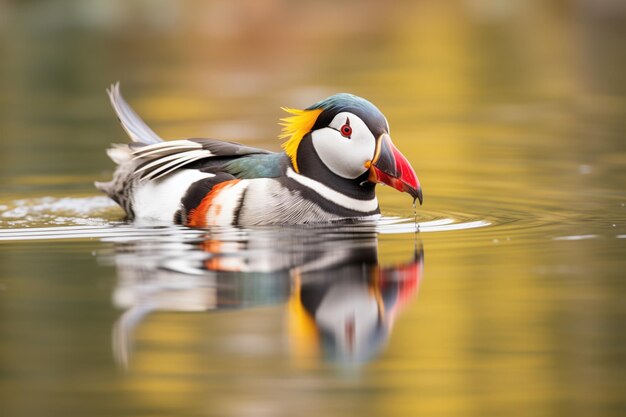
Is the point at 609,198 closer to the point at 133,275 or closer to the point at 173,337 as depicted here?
the point at 133,275

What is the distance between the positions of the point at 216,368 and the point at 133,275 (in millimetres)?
2150

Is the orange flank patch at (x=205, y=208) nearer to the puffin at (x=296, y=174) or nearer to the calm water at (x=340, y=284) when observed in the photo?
the puffin at (x=296, y=174)

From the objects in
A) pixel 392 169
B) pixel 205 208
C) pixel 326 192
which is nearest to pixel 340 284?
pixel 392 169

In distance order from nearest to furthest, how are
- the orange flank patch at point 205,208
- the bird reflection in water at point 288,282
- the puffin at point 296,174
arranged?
the bird reflection in water at point 288,282 < the puffin at point 296,174 < the orange flank patch at point 205,208

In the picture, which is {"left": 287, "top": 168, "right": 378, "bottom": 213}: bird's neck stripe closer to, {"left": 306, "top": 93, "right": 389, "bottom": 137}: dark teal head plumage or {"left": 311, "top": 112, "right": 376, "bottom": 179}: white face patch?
{"left": 311, "top": 112, "right": 376, "bottom": 179}: white face patch

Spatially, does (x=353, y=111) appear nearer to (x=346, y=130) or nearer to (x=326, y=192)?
(x=346, y=130)

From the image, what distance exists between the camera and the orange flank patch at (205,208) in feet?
32.6

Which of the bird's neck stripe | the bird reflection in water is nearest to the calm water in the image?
the bird reflection in water

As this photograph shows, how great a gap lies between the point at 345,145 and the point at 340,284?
2.14m

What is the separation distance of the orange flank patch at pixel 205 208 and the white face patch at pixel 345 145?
0.65 meters

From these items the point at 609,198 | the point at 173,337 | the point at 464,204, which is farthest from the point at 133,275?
the point at 609,198

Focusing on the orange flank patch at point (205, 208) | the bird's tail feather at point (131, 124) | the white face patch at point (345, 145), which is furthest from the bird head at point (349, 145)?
the bird's tail feather at point (131, 124)

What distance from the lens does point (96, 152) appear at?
15.2m

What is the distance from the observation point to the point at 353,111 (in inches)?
388
